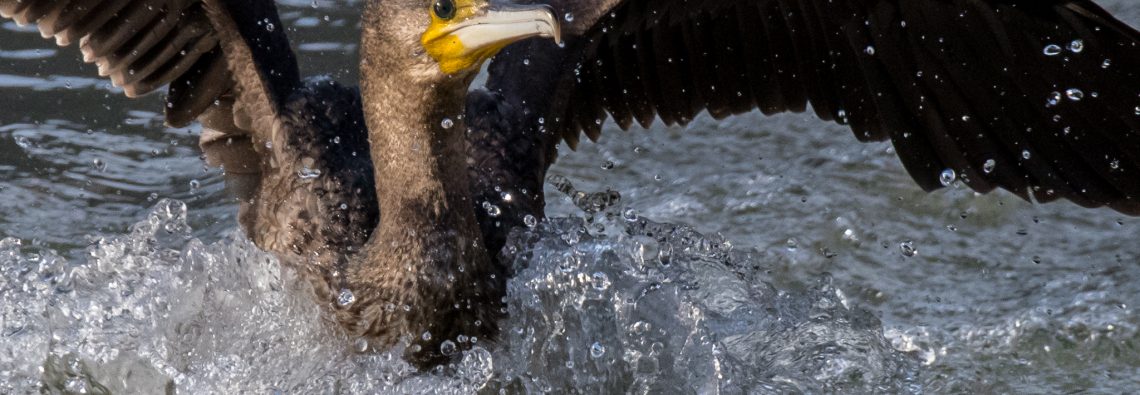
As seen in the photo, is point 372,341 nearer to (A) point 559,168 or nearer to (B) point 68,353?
(B) point 68,353

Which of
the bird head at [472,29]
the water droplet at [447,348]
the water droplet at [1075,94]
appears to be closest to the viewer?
the bird head at [472,29]

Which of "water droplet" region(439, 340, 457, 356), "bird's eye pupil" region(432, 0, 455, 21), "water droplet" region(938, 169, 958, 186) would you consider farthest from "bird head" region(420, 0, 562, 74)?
"water droplet" region(938, 169, 958, 186)

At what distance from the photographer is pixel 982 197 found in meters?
5.71

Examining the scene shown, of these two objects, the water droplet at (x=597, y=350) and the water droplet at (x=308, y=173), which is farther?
the water droplet at (x=308, y=173)

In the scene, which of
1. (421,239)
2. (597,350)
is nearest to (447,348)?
(421,239)

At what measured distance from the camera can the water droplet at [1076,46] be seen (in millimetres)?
4188

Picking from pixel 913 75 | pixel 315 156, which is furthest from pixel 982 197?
pixel 315 156

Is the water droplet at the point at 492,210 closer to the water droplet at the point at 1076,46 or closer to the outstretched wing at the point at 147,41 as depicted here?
the outstretched wing at the point at 147,41

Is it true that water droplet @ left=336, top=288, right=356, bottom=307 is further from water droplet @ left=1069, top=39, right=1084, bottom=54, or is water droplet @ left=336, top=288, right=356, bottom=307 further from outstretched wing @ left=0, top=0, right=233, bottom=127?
water droplet @ left=1069, top=39, right=1084, bottom=54

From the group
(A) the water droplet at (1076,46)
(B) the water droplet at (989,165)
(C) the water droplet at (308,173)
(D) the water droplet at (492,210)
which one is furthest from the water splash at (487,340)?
(A) the water droplet at (1076,46)

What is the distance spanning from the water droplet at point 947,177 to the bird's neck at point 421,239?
140 centimetres

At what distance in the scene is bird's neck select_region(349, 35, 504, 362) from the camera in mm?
3879

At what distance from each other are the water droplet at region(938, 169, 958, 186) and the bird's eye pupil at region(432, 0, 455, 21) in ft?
5.64

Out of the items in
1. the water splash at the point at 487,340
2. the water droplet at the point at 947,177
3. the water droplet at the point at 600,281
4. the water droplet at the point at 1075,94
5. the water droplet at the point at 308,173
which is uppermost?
the water droplet at the point at 1075,94
